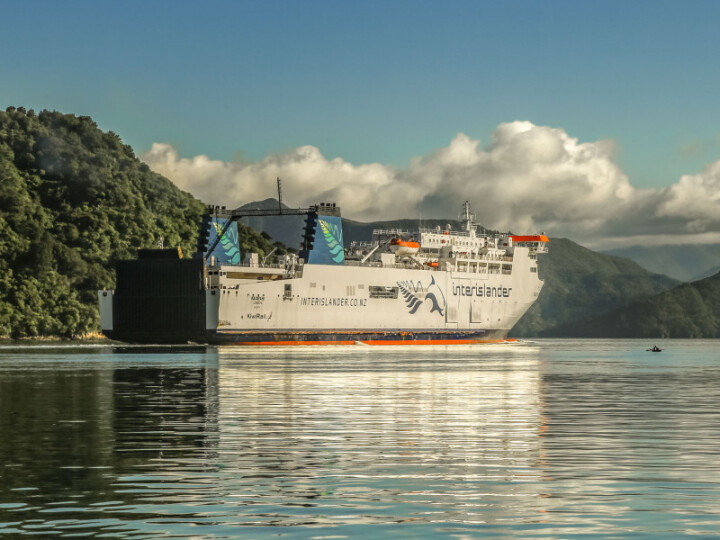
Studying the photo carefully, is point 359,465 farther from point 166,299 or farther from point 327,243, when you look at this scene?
point 327,243

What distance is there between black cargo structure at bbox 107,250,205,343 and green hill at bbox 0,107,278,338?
48683 millimetres

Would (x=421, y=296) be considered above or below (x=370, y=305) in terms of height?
above

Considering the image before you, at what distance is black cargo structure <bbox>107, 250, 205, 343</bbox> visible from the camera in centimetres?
11462

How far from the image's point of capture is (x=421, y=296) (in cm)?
13625

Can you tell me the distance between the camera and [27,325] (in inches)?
6304

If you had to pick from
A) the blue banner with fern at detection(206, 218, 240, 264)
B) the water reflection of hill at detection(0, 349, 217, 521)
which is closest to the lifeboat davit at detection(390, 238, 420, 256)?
the blue banner with fern at detection(206, 218, 240, 264)

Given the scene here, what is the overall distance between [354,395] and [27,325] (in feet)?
412

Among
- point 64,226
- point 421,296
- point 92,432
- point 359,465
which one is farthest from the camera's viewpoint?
point 64,226

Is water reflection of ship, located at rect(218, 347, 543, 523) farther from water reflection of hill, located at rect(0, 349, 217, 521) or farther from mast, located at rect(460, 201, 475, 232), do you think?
mast, located at rect(460, 201, 475, 232)

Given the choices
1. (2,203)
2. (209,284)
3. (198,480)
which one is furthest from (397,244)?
(198,480)

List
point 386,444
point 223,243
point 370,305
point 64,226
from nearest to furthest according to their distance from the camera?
point 386,444
point 370,305
point 223,243
point 64,226

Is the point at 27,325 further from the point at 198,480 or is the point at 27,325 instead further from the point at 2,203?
the point at 198,480

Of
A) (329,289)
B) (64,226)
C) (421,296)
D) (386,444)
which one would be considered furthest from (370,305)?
(386,444)

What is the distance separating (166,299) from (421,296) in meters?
33.8
